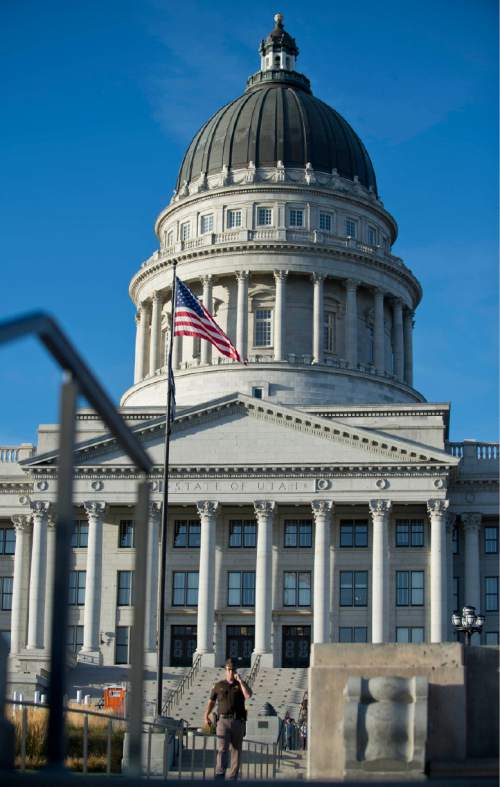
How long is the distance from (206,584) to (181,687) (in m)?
7.47

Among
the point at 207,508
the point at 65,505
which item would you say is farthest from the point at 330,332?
the point at 65,505

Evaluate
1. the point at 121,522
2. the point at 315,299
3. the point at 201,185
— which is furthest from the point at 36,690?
the point at 201,185

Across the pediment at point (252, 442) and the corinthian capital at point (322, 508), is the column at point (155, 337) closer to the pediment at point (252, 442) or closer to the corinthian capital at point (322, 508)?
the pediment at point (252, 442)

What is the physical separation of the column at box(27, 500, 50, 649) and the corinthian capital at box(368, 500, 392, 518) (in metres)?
14.8

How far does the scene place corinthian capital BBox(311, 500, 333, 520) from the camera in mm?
65625

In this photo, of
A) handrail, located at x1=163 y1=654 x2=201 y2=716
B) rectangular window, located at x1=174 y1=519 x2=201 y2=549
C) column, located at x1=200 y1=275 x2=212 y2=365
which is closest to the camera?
handrail, located at x1=163 y1=654 x2=201 y2=716

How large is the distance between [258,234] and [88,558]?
26.3 m

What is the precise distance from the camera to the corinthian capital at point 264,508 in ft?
216

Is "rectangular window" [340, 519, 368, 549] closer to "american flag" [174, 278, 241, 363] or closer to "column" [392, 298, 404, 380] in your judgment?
"american flag" [174, 278, 241, 363]

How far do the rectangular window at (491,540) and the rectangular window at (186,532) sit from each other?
13.5 meters

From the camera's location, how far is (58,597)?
8.59 m

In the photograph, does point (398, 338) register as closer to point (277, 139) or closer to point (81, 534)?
point (277, 139)

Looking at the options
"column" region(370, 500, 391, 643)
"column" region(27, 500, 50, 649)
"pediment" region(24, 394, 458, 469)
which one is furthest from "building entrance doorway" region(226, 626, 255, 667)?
"column" region(27, 500, 50, 649)

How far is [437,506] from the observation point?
65125 millimetres
